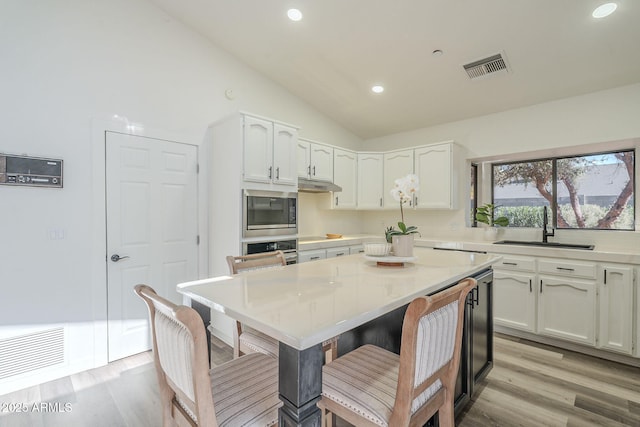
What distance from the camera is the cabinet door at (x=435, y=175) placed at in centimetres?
390

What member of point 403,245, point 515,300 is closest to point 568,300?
point 515,300

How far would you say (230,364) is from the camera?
1341mm

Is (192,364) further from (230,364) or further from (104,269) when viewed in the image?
(104,269)

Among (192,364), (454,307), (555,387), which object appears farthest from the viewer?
(555,387)

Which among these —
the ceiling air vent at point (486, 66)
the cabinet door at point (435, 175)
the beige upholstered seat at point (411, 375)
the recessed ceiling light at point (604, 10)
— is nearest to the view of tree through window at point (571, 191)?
the cabinet door at point (435, 175)

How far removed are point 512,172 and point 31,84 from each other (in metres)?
5.01

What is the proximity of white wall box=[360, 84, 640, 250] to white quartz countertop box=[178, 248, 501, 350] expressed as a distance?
2.09 m

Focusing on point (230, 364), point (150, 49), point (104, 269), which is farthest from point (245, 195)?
point (230, 364)

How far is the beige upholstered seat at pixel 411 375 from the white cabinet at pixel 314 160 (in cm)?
275

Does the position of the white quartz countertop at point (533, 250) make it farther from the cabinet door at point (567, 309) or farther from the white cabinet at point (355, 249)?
the cabinet door at point (567, 309)

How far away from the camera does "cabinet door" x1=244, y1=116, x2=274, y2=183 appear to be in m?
3.03

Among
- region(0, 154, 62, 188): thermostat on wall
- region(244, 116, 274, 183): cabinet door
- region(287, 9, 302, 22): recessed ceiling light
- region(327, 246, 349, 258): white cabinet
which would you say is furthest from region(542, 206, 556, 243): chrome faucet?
region(0, 154, 62, 188): thermostat on wall

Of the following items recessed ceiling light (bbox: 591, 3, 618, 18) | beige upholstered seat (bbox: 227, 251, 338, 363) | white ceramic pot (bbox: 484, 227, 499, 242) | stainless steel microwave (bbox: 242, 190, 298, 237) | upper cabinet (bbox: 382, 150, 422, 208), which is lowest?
beige upholstered seat (bbox: 227, 251, 338, 363)

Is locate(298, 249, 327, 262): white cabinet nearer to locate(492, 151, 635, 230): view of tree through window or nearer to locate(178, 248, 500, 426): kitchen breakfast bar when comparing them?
locate(178, 248, 500, 426): kitchen breakfast bar
